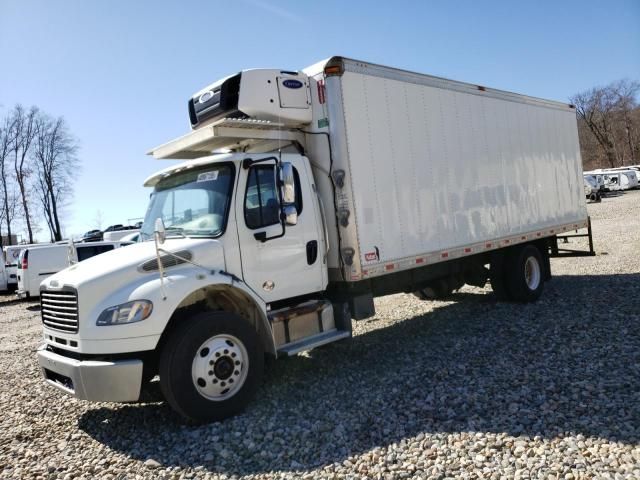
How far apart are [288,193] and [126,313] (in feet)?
6.19

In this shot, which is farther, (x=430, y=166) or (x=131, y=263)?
(x=430, y=166)

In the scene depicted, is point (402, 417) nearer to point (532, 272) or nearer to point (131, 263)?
point (131, 263)

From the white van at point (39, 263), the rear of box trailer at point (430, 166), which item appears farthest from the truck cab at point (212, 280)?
the white van at point (39, 263)

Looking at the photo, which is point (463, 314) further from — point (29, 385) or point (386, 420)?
point (29, 385)

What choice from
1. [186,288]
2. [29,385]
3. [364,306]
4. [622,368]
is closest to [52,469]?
[186,288]

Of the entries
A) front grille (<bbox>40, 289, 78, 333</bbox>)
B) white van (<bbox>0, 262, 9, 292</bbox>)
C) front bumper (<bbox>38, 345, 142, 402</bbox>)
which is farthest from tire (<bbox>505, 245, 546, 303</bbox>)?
white van (<bbox>0, 262, 9, 292</bbox>)

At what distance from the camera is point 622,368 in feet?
16.8

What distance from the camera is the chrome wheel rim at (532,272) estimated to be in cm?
904

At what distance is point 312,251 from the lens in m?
5.77

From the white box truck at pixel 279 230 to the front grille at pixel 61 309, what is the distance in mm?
23

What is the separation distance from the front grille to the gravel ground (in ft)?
3.60

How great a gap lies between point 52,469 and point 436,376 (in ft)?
12.3

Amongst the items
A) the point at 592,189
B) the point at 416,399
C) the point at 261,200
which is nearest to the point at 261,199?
the point at 261,200

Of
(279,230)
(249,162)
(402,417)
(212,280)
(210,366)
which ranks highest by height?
(249,162)
